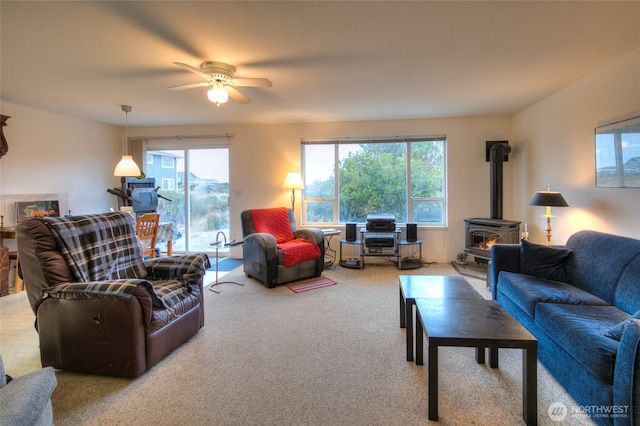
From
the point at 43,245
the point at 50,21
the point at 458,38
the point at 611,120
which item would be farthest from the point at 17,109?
the point at 611,120

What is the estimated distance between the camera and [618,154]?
2.54 m

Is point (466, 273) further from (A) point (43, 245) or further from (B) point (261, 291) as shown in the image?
(A) point (43, 245)

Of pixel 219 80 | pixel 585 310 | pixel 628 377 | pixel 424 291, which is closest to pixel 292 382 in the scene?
pixel 424 291

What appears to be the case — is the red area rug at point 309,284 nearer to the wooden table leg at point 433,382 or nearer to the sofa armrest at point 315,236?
the sofa armrest at point 315,236

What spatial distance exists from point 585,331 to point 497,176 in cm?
317

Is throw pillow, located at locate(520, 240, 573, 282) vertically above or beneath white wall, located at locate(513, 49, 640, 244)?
beneath

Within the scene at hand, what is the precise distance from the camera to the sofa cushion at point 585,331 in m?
1.41

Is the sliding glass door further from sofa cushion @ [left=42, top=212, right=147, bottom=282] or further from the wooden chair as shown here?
sofa cushion @ [left=42, top=212, right=147, bottom=282]

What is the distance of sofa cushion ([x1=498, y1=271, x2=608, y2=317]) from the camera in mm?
2023

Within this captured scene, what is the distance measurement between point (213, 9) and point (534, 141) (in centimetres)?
404

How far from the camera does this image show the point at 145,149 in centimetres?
537

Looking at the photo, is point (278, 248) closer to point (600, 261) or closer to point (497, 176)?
point (600, 261)

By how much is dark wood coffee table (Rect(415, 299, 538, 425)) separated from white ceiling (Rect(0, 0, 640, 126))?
184cm

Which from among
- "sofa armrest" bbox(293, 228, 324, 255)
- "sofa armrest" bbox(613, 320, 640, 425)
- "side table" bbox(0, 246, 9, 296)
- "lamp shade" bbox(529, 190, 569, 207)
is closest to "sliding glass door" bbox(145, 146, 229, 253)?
"sofa armrest" bbox(293, 228, 324, 255)
